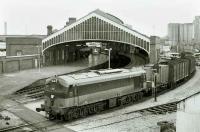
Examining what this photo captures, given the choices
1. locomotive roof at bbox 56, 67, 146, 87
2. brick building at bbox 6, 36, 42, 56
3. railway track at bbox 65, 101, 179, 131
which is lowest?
railway track at bbox 65, 101, 179, 131

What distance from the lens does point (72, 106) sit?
995 inches

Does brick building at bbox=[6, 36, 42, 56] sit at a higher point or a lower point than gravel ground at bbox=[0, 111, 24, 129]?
higher

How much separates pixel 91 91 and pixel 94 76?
4.39 feet

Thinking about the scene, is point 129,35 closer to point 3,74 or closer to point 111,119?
point 3,74

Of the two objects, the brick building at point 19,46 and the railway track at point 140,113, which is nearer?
the railway track at point 140,113

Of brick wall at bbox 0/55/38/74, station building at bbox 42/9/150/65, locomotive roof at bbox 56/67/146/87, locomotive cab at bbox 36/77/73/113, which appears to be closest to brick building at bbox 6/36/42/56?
station building at bbox 42/9/150/65

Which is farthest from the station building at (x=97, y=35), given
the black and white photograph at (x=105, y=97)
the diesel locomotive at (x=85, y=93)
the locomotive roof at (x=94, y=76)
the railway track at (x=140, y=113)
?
the railway track at (x=140, y=113)

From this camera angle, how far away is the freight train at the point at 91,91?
984 inches

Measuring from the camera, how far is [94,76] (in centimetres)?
2730

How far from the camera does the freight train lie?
82.0 ft

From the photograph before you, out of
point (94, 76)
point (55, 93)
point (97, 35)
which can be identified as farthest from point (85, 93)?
point (97, 35)

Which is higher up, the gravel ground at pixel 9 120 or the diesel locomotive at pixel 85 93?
the diesel locomotive at pixel 85 93

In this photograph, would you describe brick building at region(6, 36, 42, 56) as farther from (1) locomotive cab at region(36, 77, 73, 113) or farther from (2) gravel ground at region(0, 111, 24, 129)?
(1) locomotive cab at region(36, 77, 73, 113)

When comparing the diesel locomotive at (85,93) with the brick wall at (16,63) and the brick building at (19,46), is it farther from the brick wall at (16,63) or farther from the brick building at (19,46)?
the brick building at (19,46)
